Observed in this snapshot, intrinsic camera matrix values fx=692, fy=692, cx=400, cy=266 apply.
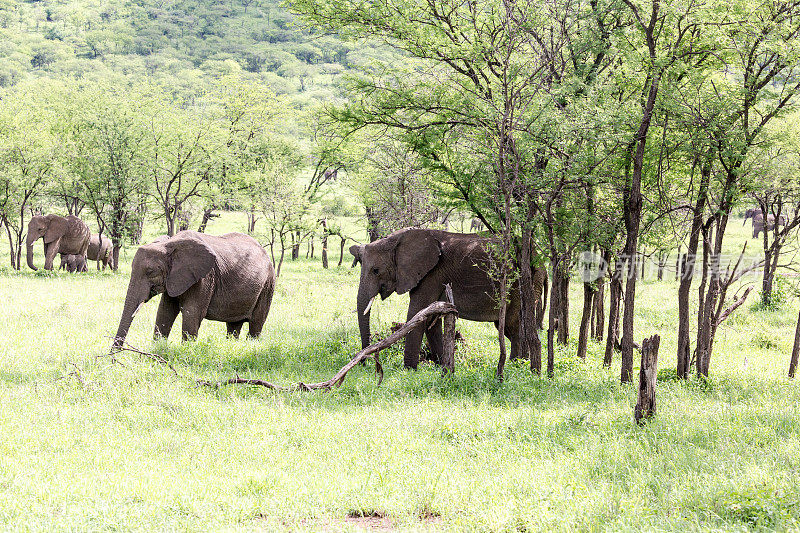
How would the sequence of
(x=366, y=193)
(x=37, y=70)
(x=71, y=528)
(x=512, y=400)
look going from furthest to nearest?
(x=37, y=70) < (x=366, y=193) < (x=512, y=400) < (x=71, y=528)

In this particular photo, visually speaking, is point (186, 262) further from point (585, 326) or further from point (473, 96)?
point (585, 326)

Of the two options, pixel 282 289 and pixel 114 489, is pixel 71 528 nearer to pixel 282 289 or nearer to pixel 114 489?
pixel 114 489

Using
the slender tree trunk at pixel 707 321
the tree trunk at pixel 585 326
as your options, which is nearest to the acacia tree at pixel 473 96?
the tree trunk at pixel 585 326

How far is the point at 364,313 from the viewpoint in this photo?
1316 cm

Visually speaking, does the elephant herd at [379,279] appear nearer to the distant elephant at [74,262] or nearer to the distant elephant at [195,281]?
the distant elephant at [195,281]

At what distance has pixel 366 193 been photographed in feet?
117

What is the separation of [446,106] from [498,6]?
2262mm

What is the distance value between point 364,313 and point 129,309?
4.28m

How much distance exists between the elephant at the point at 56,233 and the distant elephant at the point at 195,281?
19382 millimetres

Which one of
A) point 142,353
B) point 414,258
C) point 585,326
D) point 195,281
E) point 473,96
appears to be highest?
point 473,96

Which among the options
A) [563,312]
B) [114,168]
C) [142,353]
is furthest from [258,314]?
[114,168]

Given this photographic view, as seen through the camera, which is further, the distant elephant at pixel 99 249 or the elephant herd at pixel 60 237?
the distant elephant at pixel 99 249

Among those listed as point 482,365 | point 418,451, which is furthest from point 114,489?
point 482,365

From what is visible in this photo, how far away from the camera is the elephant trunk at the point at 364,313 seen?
13094mm
